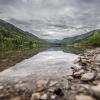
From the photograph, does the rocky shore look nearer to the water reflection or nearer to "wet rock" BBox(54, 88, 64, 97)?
"wet rock" BBox(54, 88, 64, 97)

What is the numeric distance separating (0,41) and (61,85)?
12557cm

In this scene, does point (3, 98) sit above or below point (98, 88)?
below

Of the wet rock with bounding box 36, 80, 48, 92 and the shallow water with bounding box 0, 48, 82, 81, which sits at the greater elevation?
the wet rock with bounding box 36, 80, 48, 92

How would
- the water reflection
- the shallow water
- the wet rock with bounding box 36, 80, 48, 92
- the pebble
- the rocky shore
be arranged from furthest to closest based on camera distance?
the water reflection
the shallow water
the wet rock with bounding box 36, 80, 48, 92
the pebble
the rocky shore

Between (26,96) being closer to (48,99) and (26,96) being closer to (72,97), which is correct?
(48,99)

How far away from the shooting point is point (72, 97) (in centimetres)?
981

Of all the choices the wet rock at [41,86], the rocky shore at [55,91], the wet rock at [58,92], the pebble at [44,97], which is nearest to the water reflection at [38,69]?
the wet rock at [41,86]

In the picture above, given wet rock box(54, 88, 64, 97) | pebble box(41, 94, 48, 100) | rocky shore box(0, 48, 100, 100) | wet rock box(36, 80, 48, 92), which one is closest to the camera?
rocky shore box(0, 48, 100, 100)

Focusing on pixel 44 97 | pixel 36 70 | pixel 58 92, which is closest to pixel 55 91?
pixel 58 92

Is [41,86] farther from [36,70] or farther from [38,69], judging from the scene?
[38,69]

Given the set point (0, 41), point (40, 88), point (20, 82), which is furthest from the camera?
point (0, 41)

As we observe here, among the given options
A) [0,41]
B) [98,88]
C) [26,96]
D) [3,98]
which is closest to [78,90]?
[98,88]

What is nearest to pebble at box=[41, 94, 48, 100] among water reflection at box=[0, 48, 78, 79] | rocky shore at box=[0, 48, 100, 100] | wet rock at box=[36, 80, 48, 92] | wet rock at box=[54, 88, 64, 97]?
rocky shore at box=[0, 48, 100, 100]

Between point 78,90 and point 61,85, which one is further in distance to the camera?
point 61,85
